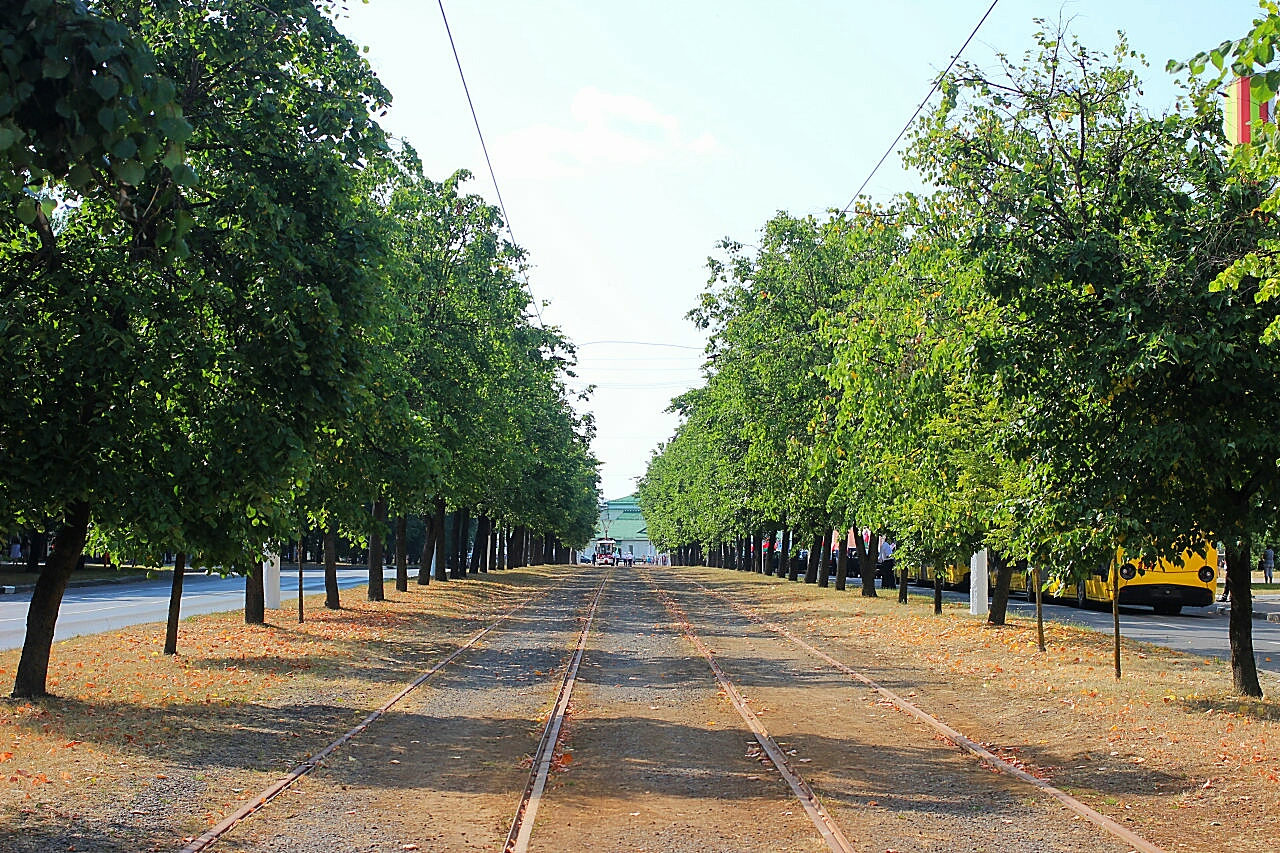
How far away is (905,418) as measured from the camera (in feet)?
55.0

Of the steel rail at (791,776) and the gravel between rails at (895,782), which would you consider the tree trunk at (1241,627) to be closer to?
the gravel between rails at (895,782)

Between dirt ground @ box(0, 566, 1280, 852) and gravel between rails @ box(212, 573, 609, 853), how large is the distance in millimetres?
33

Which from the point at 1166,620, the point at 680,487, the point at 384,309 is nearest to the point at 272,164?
the point at 384,309

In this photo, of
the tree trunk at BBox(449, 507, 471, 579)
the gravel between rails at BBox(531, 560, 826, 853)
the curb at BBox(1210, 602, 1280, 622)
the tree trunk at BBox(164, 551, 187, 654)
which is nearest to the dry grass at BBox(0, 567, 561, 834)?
the tree trunk at BBox(164, 551, 187, 654)

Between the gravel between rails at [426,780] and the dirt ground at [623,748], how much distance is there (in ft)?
0.11

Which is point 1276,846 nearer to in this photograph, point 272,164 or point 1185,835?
point 1185,835

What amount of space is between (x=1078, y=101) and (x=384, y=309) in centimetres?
801

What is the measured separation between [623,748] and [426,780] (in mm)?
2081

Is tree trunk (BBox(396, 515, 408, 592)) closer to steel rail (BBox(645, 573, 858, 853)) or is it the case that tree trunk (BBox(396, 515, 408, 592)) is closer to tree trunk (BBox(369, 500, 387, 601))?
tree trunk (BBox(369, 500, 387, 601))

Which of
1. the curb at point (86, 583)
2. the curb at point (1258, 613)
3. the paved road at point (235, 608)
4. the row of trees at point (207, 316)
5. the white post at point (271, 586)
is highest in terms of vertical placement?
the row of trees at point (207, 316)

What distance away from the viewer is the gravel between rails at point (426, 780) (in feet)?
25.3

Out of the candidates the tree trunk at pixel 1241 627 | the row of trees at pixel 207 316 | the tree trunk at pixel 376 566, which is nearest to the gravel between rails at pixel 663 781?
the row of trees at pixel 207 316

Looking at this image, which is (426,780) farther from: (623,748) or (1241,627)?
(1241,627)

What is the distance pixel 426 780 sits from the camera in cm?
957
